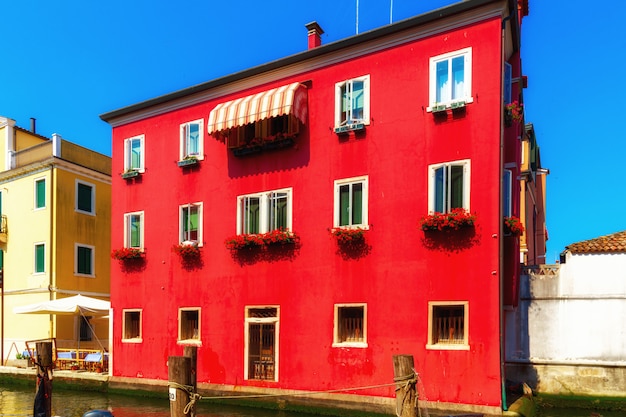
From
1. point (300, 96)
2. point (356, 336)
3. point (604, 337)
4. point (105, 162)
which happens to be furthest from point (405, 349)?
point (105, 162)

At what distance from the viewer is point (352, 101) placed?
565 inches

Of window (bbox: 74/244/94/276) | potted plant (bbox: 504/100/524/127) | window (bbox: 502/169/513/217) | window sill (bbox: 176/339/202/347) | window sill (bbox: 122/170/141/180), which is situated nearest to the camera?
potted plant (bbox: 504/100/524/127)

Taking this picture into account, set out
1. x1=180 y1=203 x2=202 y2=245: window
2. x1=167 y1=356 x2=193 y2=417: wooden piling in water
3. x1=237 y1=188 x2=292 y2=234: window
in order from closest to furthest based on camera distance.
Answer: x1=167 y1=356 x2=193 y2=417: wooden piling in water
x1=237 y1=188 x2=292 y2=234: window
x1=180 y1=203 x2=202 y2=245: window

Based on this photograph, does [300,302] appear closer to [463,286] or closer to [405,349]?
[405,349]

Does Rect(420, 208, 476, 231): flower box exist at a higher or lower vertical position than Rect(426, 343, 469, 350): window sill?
higher

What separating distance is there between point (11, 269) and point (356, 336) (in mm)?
17919

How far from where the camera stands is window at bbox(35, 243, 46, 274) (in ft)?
77.5

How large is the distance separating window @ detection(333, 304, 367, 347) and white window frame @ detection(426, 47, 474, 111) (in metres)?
5.13

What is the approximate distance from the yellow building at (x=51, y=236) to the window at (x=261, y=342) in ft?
33.6

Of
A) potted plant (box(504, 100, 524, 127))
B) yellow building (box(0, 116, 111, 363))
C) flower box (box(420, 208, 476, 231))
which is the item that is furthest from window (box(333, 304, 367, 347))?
yellow building (box(0, 116, 111, 363))

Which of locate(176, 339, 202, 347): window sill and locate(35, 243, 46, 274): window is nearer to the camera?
locate(176, 339, 202, 347): window sill

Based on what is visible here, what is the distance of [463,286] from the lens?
12445 mm

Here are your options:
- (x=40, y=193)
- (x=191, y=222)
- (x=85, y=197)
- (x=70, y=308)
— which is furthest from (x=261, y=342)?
(x=40, y=193)

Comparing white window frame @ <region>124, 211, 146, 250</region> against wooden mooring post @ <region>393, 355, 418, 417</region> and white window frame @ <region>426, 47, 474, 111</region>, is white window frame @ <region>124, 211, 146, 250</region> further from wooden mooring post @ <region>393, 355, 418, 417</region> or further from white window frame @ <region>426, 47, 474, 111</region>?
wooden mooring post @ <region>393, 355, 418, 417</region>
